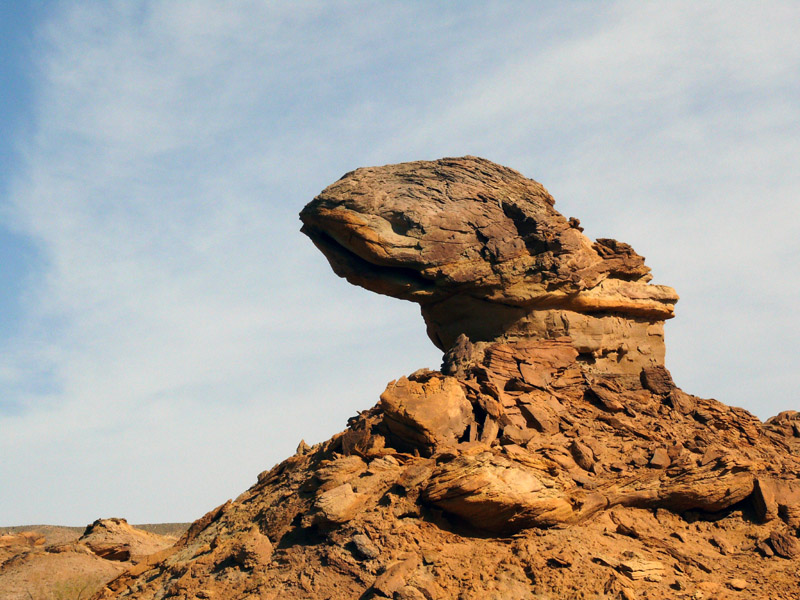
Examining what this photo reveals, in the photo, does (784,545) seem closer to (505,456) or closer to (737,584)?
(737,584)

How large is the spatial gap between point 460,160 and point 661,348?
6429 mm

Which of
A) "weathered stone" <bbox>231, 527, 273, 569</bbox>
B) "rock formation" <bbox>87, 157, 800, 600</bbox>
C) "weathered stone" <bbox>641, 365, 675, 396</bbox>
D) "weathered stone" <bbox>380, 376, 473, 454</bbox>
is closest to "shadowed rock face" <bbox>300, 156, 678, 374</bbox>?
"rock formation" <bbox>87, 157, 800, 600</bbox>

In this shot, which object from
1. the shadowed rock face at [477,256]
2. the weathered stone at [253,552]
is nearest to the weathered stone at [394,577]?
the weathered stone at [253,552]

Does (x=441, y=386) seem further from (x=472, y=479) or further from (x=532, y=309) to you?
(x=532, y=309)

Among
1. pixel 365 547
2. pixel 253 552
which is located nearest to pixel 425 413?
pixel 365 547

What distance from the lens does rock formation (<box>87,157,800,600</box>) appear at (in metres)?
12.8

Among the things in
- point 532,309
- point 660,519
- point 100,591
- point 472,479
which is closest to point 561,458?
point 660,519

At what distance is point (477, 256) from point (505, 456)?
5.21 metres

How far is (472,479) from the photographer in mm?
13016

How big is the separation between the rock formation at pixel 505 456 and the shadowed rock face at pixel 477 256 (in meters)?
0.04

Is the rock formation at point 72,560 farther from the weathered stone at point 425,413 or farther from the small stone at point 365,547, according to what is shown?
the weathered stone at point 425,413

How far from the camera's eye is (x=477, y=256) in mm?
17969

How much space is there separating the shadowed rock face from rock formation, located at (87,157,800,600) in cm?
4

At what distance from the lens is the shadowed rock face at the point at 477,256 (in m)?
17.6
